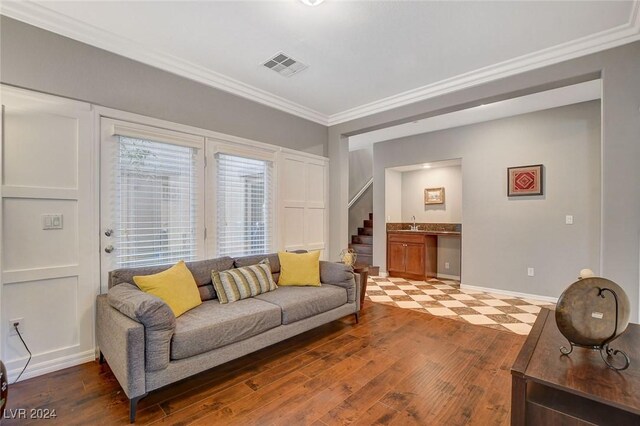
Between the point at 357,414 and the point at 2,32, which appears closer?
the point at 357,414

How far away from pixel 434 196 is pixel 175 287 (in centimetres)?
518

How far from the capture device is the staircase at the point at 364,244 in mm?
6564

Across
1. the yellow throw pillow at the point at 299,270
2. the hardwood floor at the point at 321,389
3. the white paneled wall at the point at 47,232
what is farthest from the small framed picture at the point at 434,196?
the white paneled wall at the point at 47,232

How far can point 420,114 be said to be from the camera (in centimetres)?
366

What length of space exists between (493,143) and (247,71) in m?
3.92

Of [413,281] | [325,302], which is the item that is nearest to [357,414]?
[325,302]

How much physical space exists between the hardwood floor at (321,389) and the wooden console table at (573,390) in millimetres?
559

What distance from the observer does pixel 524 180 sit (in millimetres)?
4438

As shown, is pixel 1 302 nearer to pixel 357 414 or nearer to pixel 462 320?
pixel 357 414

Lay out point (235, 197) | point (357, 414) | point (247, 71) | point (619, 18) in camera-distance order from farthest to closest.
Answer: point (235, 197), point (247, 71), point (619, 18), point (357, 414)

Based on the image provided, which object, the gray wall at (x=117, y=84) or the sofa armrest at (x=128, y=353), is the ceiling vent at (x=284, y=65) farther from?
the sofa armrest at (x=128, y=353)

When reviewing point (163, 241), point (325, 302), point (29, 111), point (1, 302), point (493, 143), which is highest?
point (493, 143)

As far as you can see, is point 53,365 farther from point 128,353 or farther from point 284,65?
point 284,65

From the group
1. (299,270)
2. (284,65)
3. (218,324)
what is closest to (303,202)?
(299,270)
